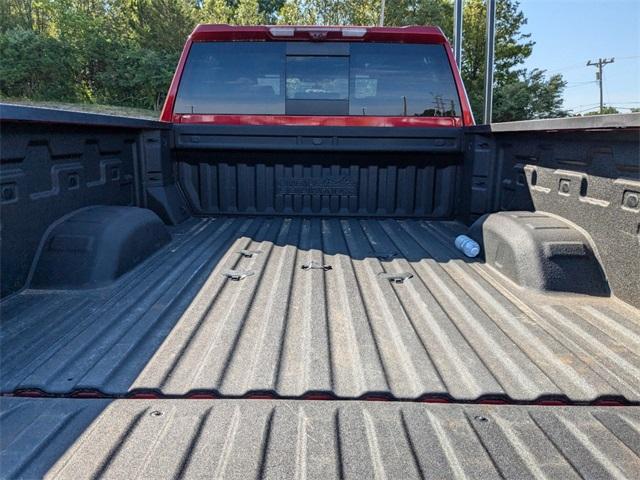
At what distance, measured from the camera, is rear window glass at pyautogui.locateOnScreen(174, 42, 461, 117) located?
3.61 metres

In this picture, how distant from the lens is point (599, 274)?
2266 millimetres

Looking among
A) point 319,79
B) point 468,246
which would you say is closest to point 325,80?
point 319,79

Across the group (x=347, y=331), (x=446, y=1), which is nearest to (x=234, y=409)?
(x=347, y=331)

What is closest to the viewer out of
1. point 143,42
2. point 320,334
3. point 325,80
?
point 320,334

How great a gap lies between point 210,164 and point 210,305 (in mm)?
1914

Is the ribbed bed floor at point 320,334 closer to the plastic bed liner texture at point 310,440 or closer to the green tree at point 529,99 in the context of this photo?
the plastic bed liner texture at point 310,440

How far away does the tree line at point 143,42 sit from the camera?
21.7 metres

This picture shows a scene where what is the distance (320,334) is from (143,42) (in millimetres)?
26360

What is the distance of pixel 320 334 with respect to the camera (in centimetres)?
184

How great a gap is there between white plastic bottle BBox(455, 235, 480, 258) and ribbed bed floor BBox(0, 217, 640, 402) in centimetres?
15

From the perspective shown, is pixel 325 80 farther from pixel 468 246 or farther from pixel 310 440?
pixel 310 440

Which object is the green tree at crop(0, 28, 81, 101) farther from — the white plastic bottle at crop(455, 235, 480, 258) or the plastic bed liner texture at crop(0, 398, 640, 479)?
the plastic bed liner texture at crop(0, 398, 640, 479)

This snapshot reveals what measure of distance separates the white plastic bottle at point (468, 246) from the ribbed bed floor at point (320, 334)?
0.49 ft

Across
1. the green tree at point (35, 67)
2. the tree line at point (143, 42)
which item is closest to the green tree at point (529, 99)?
the tree line at point (143, 42)
